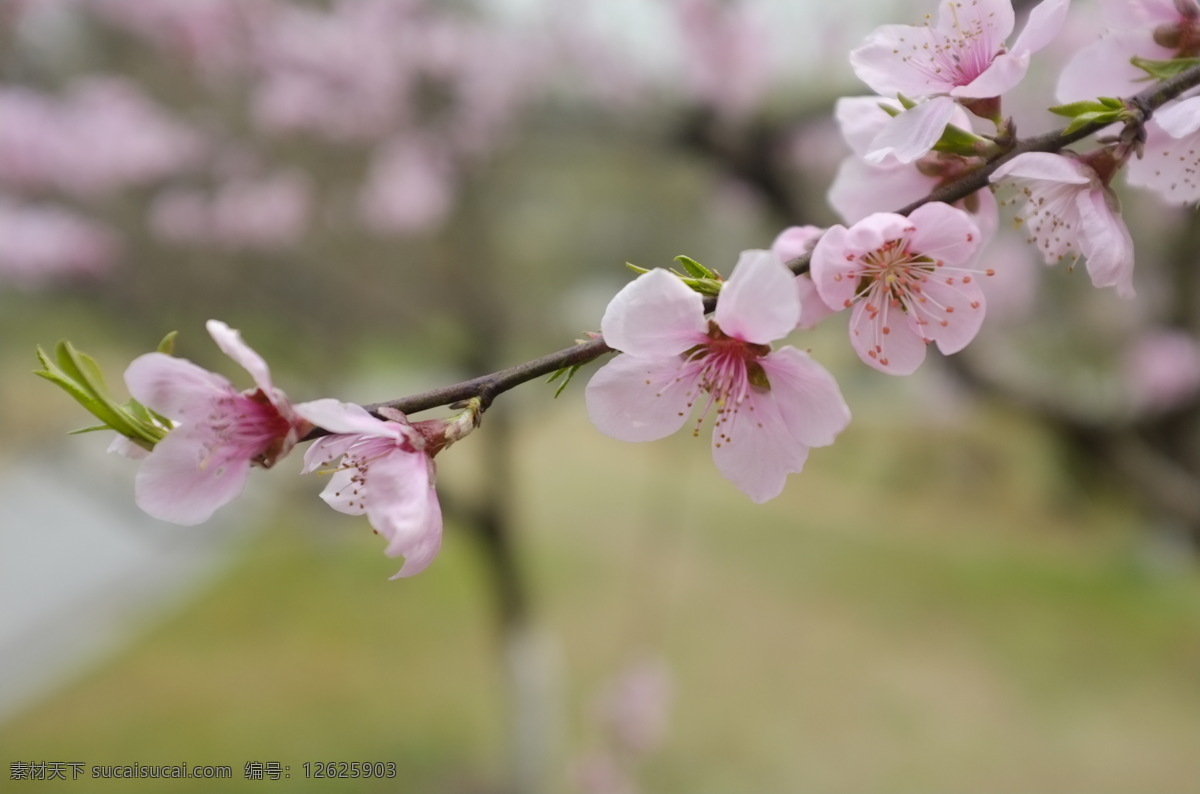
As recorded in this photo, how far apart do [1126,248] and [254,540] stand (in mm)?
4345

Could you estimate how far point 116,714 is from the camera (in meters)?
2.72

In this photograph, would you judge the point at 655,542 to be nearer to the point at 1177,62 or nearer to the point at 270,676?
the point at 270,676

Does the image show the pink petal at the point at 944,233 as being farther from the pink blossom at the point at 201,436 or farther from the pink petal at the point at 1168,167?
the pink blossom at the point at 201,436

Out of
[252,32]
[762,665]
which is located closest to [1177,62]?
[252,32]

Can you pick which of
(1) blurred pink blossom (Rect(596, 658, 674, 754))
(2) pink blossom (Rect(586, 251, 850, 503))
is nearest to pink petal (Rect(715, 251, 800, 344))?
(2) pink blossom (Rect(586, 251, 850, 503))

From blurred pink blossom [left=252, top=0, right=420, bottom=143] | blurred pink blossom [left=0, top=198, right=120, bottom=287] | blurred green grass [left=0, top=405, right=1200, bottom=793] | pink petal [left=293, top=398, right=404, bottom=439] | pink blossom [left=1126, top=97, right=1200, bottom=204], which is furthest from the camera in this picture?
blurred green grass [left=0, top=405, right=1200, bottom=793]

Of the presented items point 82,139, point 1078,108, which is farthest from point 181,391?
point 82,139

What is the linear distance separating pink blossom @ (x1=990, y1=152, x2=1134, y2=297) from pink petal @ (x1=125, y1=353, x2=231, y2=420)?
1.18 feet

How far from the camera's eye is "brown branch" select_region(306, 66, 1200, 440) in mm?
306

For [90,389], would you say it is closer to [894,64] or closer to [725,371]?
[725,371]

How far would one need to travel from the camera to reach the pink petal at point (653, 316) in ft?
1.02

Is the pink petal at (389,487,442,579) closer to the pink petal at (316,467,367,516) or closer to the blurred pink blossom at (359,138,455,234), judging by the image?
the pink petal at (316,467,367,516)

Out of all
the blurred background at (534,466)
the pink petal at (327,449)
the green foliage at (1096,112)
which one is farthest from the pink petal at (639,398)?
the blurred background at (534,466)

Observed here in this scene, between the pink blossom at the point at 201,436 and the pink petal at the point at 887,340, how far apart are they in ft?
0.88
